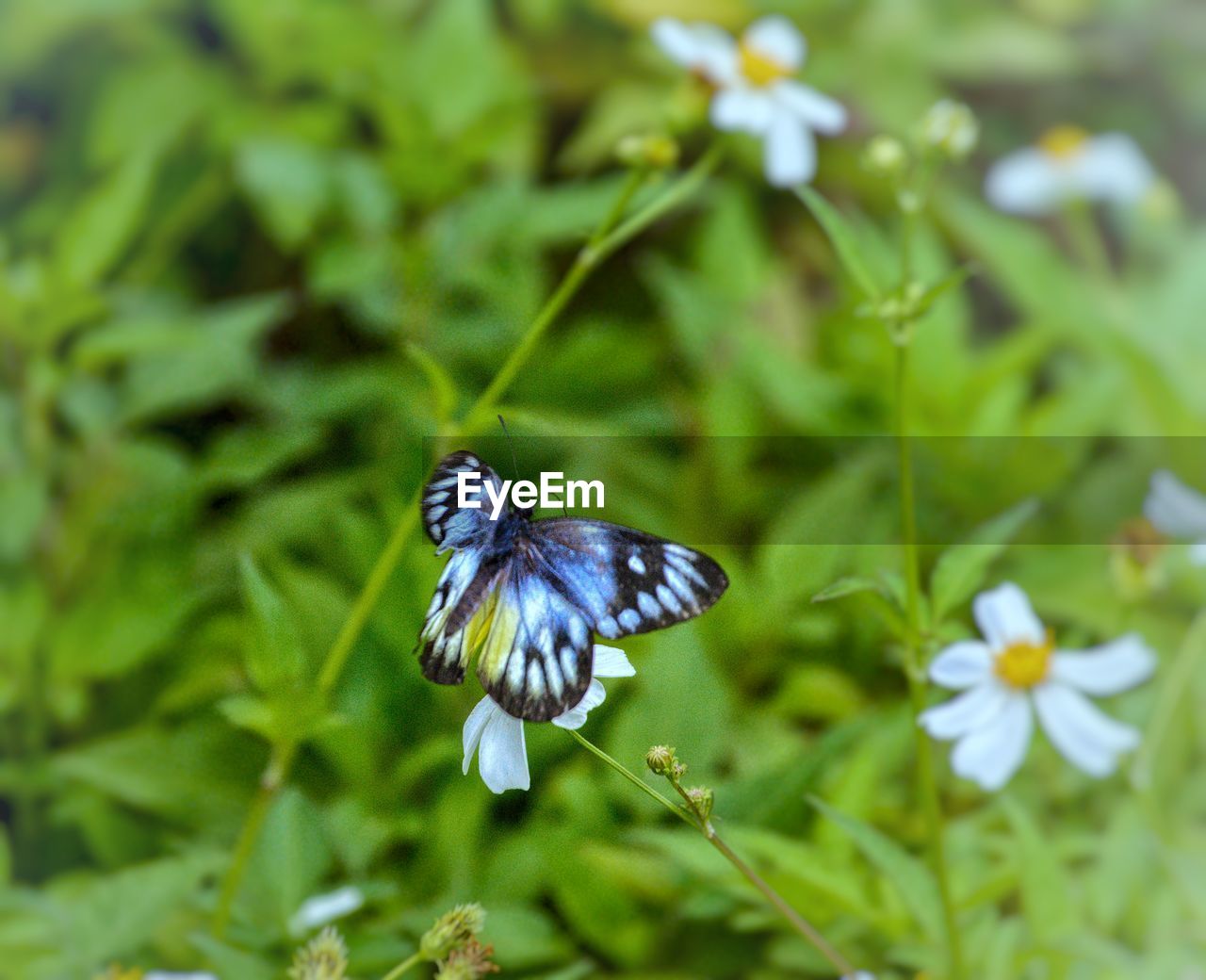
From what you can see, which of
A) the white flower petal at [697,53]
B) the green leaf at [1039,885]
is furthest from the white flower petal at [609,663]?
the white flower petal at [697,53]

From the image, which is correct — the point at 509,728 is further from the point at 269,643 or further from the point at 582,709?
the point at 269,643

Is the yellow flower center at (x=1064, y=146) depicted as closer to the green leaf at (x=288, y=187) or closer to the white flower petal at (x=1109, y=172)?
the white flower petal at (x=1109, y=172)

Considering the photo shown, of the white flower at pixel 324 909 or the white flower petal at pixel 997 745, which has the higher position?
the white flower petal at pixel 997 745

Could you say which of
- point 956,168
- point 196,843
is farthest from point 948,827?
point 956,168

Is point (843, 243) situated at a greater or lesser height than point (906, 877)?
greater

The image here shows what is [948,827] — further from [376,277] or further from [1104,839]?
[376,277]

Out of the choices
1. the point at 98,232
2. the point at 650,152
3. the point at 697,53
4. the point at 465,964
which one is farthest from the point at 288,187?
the point at 465,964
